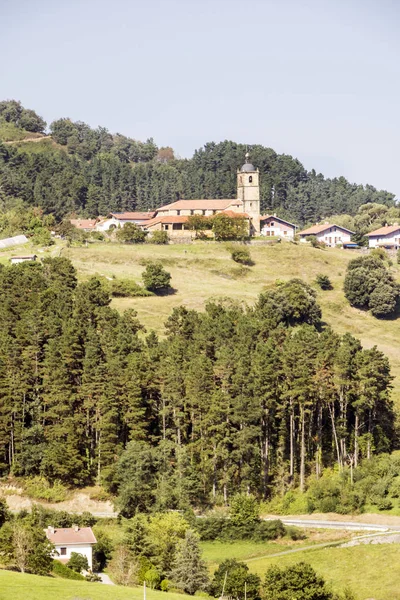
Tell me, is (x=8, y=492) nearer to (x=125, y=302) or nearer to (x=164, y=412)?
(x=164, y=412)

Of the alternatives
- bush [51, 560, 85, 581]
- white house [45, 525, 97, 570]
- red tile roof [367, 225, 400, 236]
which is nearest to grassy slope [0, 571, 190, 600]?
bush [51, 560, 85, 581]

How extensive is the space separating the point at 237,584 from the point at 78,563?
1163cm

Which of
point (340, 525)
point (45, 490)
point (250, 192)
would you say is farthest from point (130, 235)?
point (340, 525)

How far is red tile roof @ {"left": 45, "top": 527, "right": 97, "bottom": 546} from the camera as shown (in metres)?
69.7

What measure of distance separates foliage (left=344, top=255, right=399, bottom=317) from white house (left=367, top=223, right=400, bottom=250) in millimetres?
31329

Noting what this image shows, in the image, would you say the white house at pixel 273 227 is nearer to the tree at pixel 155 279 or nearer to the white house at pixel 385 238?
the white house at pixel 385 238

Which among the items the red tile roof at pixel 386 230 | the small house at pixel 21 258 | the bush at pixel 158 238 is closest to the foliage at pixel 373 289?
the bush at pixel 158 238

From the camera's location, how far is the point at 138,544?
6881cm

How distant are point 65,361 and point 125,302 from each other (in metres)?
37.6

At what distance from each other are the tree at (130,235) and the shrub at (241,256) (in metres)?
15.6

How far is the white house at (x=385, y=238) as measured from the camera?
17350cm

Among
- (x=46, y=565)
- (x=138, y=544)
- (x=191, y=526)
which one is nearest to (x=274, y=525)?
(x=191, y=526)

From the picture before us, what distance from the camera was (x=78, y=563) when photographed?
6750 centimetres

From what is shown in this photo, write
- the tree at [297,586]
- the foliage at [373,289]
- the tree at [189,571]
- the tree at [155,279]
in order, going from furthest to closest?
the foliage at [373,289]
the tree at [155,279]
the tree at [189,571]
the tree at [297,586]
